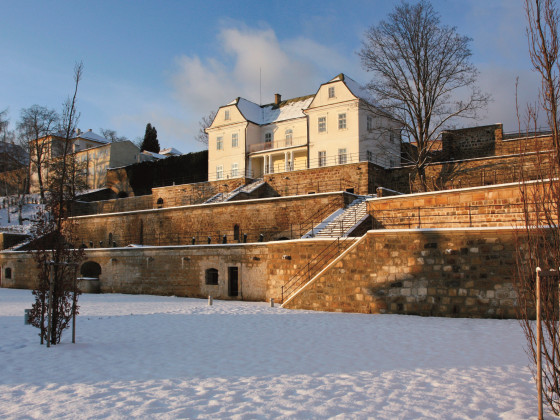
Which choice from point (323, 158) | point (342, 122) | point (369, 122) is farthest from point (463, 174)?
point (323, 158)

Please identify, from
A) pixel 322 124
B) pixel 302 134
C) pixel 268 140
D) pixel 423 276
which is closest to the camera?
pixel 423 276

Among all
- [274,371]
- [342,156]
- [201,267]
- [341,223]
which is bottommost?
[274,371]

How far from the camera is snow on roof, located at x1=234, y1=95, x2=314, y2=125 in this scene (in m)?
38.4

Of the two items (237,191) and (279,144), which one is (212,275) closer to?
(237,191)

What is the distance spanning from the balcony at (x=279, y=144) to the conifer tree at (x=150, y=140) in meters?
33.0

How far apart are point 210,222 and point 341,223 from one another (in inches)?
428

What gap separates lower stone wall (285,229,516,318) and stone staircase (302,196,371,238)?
11.4 feet

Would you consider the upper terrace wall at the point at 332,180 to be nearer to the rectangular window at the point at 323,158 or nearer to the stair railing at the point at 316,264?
the rectangular window at the point at 323,158

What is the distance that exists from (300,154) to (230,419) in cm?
3188

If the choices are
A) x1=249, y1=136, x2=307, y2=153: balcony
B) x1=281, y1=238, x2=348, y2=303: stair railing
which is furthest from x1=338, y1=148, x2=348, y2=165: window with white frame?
x1=281, y1=238, x2=348, y2=303: stair railing

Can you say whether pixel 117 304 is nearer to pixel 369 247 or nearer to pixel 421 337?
pixel 369 247

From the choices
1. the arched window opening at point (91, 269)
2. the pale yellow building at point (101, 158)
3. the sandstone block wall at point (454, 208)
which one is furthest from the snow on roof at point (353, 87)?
the pale yellow building at point (101, 158)

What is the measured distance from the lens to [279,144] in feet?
123

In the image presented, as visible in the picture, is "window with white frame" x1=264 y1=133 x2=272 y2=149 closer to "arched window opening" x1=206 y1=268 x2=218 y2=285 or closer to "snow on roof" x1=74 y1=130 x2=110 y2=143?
"arched window opening" x1=206 y1=268 x2=218 y2=285
